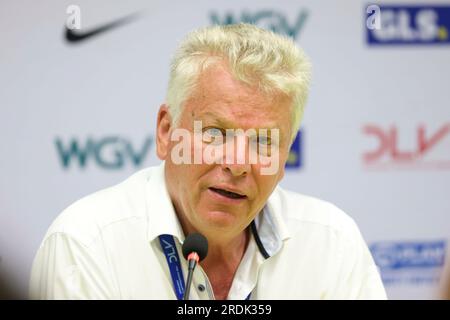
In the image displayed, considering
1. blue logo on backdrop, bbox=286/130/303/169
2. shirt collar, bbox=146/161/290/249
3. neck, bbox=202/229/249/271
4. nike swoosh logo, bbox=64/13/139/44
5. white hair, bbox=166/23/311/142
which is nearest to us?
white hair, bbox=166/23/311/142

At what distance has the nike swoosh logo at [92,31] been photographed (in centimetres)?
285

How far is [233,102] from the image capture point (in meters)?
1.97

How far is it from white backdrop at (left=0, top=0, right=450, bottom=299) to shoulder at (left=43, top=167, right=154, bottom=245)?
0.56 m

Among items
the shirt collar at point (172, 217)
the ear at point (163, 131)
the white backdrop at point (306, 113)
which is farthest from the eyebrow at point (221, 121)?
the white backdrop at point (306, 113)

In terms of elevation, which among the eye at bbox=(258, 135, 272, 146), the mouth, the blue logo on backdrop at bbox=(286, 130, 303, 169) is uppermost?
the eye at bbox=(258, 135, 272, 146)

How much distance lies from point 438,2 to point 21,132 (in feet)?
6.02

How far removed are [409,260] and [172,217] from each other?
1459 mm

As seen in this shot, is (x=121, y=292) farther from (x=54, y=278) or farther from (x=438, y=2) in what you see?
(x=438, y=2)

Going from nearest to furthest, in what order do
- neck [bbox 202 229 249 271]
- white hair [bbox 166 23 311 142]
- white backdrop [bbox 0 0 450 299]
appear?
white hair [bbox 166 23 311 142] < neck [bbox 202 229 249 271] < white backdrop [bbox 0 0 450 299]

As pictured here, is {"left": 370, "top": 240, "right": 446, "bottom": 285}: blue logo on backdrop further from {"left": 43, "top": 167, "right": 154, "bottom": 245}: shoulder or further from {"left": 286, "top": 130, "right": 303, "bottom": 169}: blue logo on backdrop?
{"left": 43, "top": 167, "right": 154, "bottom": 245}: shoulder

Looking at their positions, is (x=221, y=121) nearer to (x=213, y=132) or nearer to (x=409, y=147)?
(x=213, y=132)

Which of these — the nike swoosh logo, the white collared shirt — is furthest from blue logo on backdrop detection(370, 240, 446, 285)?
the nike swoosh logo

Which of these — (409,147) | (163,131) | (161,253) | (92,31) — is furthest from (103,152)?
(409,147)

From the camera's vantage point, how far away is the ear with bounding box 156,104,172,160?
2.12 metres
